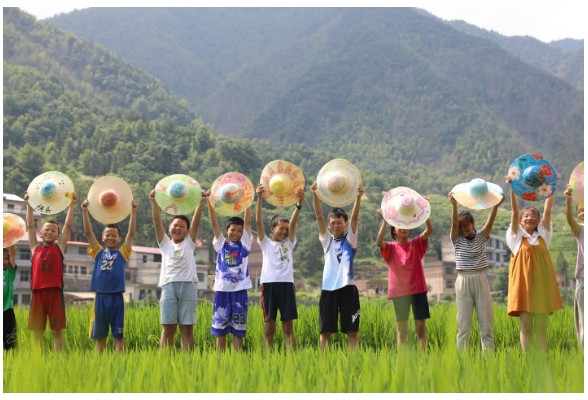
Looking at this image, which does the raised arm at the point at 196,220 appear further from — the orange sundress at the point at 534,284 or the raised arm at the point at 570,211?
the raised arm at the point at 570,211

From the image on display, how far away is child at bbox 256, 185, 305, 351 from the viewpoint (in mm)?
5875

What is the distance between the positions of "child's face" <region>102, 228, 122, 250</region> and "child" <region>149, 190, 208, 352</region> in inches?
20.2

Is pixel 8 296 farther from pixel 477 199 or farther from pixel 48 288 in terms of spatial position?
pixel 477 199

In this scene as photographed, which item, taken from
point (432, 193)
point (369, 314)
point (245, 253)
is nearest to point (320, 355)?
point (245, 253)

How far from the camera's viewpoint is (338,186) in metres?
6.12

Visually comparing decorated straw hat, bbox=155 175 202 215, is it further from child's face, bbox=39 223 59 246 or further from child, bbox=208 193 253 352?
child's face, bbox=39 223 59 246

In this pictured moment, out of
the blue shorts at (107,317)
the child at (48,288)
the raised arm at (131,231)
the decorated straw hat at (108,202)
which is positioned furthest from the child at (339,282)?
the child at (48,288)

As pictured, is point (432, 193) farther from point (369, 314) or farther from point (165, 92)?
point (369, 314)

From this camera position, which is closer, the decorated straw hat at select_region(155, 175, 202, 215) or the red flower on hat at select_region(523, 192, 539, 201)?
the red flower on hat at select_region(523, 192, 539, 201)

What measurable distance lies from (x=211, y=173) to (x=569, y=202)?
82.0m

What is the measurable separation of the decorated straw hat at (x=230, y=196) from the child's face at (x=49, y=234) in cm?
179

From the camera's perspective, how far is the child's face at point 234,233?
20.0 ft

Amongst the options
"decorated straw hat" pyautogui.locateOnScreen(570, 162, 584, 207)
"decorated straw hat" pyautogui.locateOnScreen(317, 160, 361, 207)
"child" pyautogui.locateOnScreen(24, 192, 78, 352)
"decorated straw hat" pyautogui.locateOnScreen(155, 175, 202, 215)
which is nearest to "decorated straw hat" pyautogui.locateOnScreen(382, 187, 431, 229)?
"decorated straw hat" pyautogui.locateOnScreen(317, 160, 361, 207)

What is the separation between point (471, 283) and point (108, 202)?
407 centimetres
